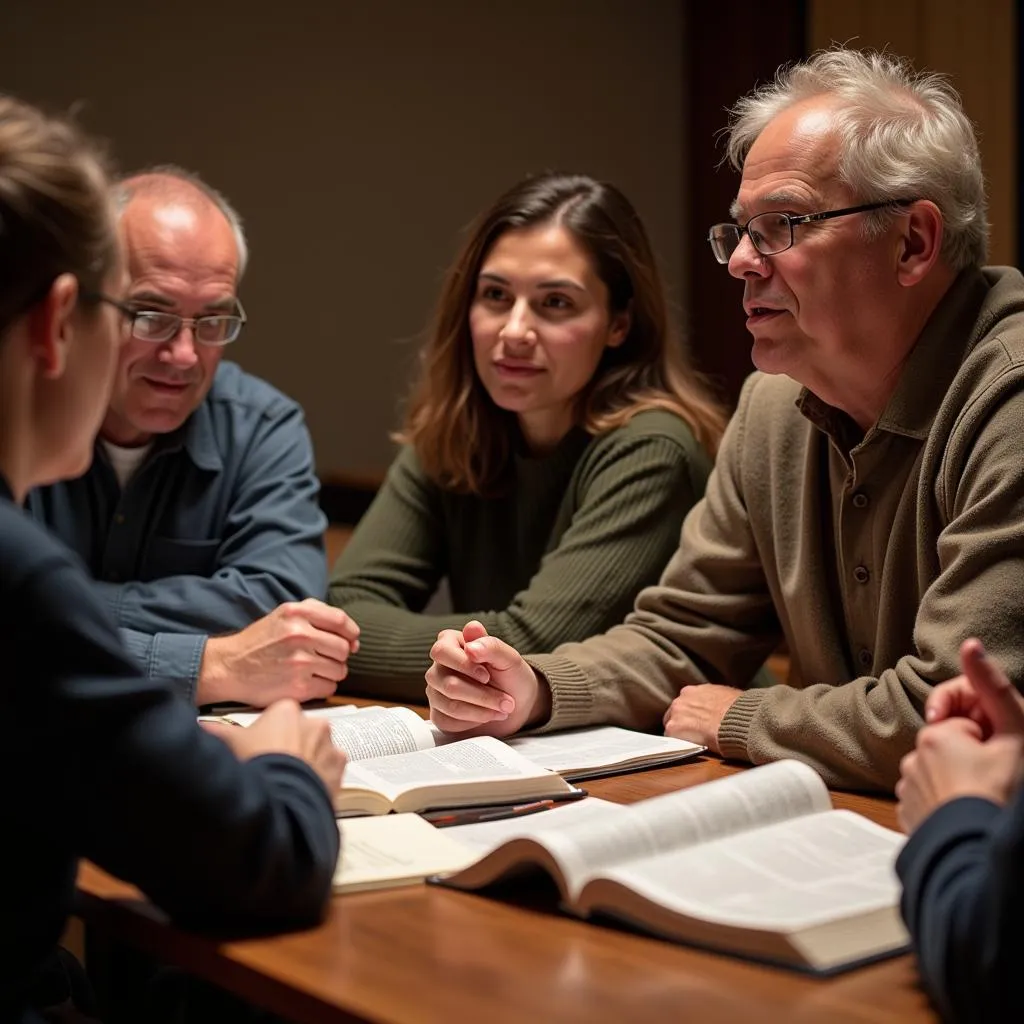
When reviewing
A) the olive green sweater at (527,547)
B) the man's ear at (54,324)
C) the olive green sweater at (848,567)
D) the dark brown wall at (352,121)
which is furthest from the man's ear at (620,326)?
the dark brown wall at (352,121)

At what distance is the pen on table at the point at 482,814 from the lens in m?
1.60

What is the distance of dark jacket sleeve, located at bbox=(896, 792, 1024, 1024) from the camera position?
1012 mm

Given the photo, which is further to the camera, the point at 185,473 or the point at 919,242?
the point at 185,473

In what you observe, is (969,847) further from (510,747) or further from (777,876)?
(510,747)

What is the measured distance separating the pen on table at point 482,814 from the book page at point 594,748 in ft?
0.49

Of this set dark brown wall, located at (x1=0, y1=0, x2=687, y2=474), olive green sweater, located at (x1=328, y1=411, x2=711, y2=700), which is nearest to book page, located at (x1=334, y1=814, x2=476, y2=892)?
olive green sweater, located at (x1=328, y1=411, x2=711, y2=700)

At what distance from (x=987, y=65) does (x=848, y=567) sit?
10.8 ft

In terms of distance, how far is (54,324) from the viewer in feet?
4.01

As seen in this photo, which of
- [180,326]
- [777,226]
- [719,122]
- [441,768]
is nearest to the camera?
[441,768]

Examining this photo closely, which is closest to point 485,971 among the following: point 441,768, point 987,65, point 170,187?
point 441,768

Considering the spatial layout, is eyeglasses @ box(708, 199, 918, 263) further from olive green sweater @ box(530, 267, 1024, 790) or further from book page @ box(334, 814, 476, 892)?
book page @ box(334, 814, 476, 892)

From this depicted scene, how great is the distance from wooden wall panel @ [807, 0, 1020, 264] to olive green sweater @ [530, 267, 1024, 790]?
2.88 m

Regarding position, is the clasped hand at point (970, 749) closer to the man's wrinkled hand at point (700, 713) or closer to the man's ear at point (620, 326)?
the man's wrinkled hand at point (700, 713)

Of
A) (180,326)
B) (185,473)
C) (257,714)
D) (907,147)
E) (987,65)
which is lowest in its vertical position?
(257,714)
